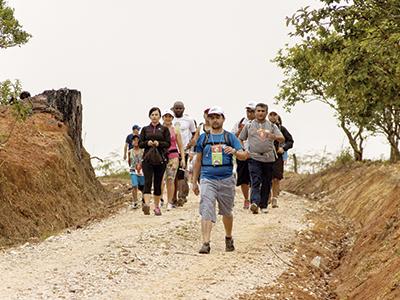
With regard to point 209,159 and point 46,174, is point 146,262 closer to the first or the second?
point 209,159

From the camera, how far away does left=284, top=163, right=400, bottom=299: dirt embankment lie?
9211 millimetres

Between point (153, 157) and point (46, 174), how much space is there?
2.90 meters

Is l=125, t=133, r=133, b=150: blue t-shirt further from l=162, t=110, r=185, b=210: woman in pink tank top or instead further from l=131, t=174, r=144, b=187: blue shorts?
l=162, t=110, r=185, b=210: woman in pink tank top

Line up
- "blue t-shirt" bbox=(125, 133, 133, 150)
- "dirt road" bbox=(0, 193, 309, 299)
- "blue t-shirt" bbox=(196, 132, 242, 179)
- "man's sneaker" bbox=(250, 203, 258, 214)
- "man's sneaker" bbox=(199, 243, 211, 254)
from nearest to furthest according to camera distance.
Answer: "dirt road" bbox=(0, 193, 309, 299) → "man's sneaker" bbox=(199, 243, 211, 254) → "blue t-shirt" bbox=(196, 132, 242, 179) → "man's sneaker" bbox=(250, 203, 258, 214) → "blue t-shirt" bbox=(125, 133, 133, 150)

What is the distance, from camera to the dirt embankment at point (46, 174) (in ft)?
45.6

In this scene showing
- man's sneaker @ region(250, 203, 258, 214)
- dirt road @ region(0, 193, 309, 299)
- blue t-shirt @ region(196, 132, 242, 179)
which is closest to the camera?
dirt road @ region(0, 193, 309, 299)

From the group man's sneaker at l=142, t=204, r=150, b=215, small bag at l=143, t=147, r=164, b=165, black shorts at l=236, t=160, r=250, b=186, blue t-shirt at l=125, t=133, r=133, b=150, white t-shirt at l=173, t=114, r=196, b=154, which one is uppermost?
white t-shirt at l=173, t=114, r=196, b=154

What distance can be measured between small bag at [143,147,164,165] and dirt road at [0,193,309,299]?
43.3 inches

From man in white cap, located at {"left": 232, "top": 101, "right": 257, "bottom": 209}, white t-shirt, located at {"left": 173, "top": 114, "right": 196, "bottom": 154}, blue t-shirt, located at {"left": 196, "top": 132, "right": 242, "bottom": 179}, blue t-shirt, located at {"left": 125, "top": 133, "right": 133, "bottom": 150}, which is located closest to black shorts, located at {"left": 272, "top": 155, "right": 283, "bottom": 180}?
man in white cap, located at {"left": 232, "top": 101, "right": 257, "bottom": 209}

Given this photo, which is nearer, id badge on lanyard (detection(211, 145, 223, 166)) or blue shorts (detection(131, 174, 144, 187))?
id badge on lanyard (detection(211, 145, 223, 166))

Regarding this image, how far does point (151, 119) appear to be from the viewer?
46.3 ft

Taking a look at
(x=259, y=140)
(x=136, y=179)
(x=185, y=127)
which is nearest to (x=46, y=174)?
(x=136, y=179)

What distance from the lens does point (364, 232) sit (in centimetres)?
1325

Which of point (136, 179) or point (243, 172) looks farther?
point (136, 179)
